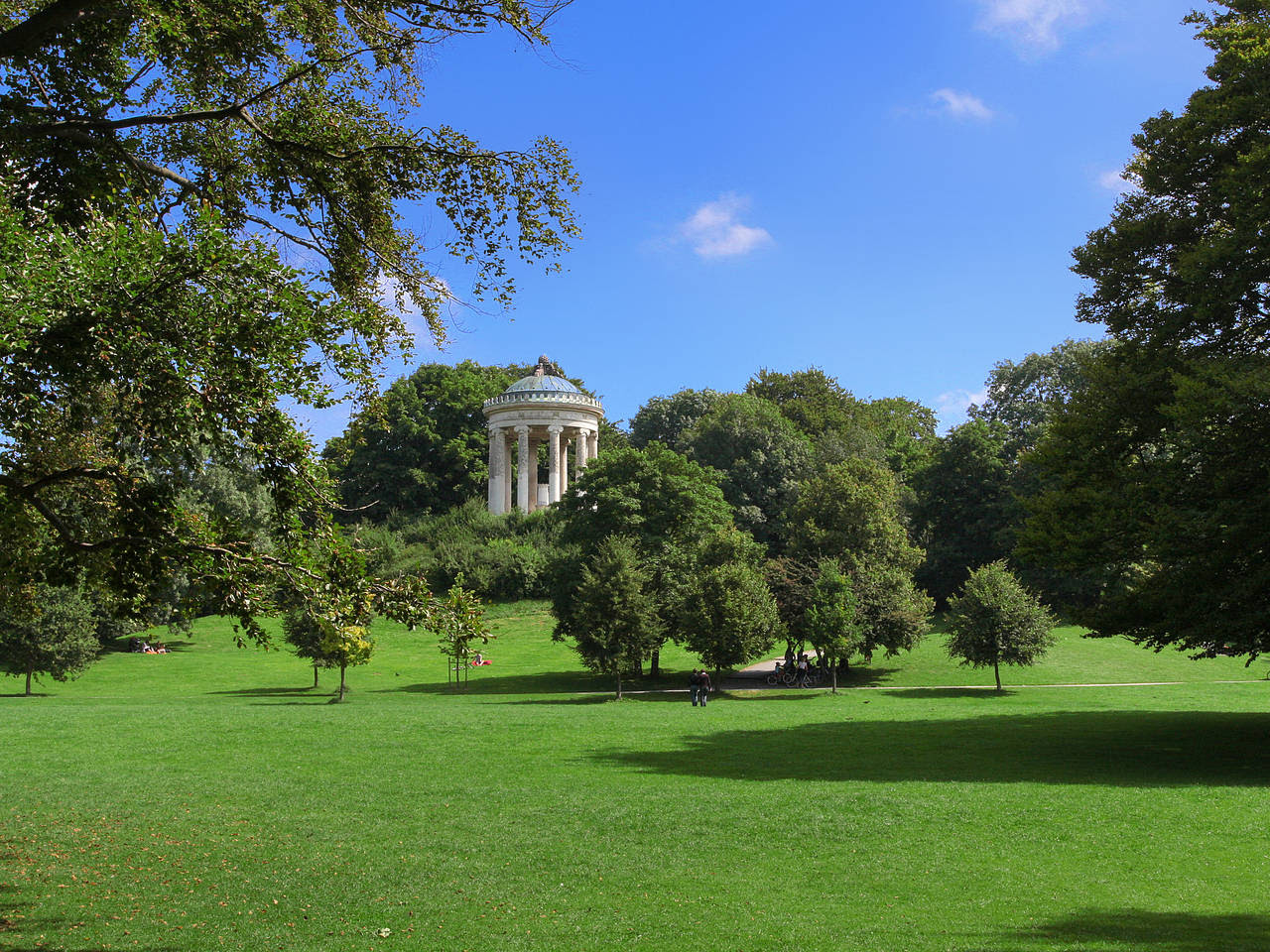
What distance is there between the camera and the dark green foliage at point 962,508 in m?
62.1

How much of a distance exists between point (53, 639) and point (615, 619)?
21.4 meters

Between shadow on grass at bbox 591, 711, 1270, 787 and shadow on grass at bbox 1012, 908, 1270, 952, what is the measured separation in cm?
803

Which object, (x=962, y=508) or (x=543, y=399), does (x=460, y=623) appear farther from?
(x=543, y=399)

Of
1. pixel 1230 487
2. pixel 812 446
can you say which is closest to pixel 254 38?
pixel 1230 487

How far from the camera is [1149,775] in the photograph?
19.0 m

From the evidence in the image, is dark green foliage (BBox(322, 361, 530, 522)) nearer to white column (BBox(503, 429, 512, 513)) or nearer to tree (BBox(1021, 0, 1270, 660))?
white column (BBox(503, 429, 512, 513))

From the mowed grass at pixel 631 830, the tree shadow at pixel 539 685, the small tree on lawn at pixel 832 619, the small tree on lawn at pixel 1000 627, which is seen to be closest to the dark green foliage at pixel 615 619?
the tree shadow at pixel 539 685

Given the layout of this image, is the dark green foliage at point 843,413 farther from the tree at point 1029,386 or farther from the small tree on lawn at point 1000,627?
the small tree on lawn at point 1000,627

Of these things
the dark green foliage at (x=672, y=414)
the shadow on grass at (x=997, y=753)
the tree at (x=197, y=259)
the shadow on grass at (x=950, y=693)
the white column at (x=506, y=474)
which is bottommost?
the shadow on grass at (x=997, y=753)

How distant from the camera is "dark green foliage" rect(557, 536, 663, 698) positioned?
39.5m

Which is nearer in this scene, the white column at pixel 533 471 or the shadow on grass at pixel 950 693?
the shadow on grass at pixel 950 693

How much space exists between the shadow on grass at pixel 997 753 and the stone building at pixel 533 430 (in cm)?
4433

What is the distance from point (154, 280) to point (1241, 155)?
21113 millimetres

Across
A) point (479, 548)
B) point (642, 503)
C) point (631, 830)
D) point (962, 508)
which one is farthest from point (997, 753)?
point (962, 508)
